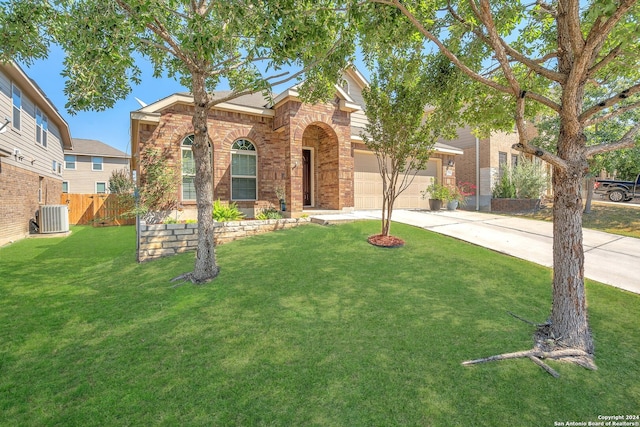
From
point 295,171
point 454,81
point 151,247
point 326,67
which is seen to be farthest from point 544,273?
point 151,247

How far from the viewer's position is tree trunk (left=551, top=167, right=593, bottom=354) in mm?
3469

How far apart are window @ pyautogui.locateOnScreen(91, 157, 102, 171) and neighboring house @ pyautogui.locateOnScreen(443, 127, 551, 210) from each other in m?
29.9

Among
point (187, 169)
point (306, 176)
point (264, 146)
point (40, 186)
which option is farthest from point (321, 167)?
point (40, 186)

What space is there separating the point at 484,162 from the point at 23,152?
22.8 meters

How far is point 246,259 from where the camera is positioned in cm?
696

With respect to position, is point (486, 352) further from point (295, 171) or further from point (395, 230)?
point (295, 171)

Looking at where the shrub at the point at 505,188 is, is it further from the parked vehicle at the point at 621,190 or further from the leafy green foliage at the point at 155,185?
the leafy green foliage at the point at 155,185

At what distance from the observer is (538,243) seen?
7.71 meters

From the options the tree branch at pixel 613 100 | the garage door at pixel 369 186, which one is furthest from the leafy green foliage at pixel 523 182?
the tree branch at pixel 613 100

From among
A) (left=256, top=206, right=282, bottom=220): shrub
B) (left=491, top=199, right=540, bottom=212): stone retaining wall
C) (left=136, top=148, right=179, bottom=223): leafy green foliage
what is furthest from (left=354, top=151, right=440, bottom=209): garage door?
(left=136, top=148, right=179, bottom=223): leafy green foliage

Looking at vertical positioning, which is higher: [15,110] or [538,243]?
[15,110]

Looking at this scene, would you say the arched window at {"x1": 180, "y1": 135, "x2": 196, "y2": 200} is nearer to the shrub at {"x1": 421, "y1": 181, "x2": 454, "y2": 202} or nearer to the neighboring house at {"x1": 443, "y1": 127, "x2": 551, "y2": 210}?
the shrub at {"x1": 421, "y1": 181, "x2": 454, "y2": 202}

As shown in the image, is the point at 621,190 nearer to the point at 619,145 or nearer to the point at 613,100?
the point at 619,145

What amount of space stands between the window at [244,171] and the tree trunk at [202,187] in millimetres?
5155
